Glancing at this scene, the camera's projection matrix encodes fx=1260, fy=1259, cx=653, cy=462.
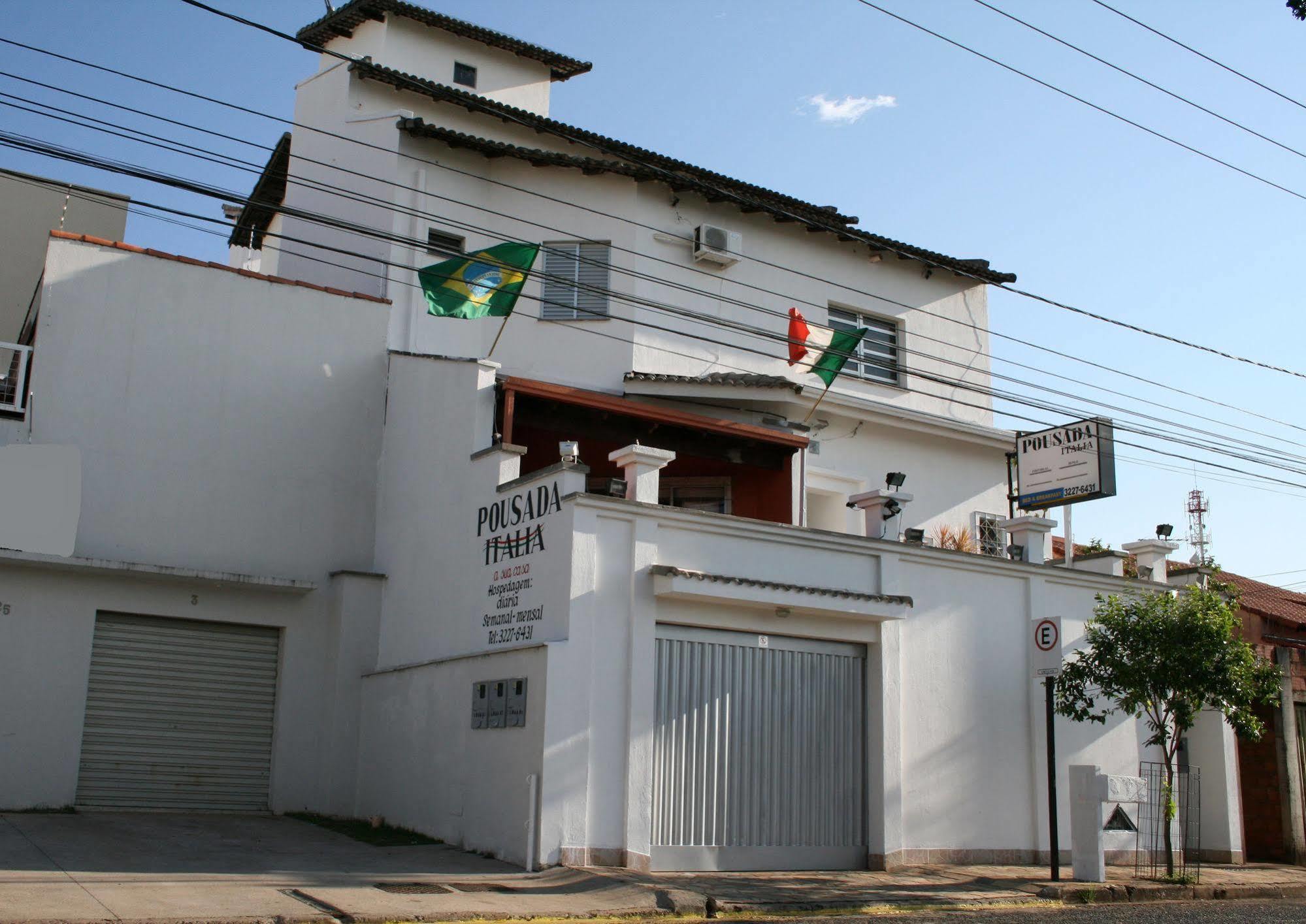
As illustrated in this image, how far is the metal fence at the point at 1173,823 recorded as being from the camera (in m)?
15.8

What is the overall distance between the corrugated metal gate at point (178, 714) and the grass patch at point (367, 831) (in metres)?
0.83

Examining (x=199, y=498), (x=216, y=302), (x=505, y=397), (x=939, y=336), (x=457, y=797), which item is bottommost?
(x=457, y=797)

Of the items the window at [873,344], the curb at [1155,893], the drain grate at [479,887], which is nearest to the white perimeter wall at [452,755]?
the drain grate at [479,887]

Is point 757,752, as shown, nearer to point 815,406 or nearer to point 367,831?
point 367,831

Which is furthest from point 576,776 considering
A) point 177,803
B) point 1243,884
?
point 1243,884

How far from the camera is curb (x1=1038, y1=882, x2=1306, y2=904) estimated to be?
13.0m

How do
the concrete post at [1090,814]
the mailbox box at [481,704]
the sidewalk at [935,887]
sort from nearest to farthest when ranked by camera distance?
the sidewalk at [935,887]
the mailbox box at [481,704]
the concrete post at [1090,814]

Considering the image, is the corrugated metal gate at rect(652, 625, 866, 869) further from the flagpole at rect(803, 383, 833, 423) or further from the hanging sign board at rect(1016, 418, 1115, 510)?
the flagpole at rect(803, 383, 833, 423)

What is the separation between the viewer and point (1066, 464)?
18.7 meters

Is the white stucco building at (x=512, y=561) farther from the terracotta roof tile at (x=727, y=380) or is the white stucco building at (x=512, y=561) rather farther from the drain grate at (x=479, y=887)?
the drain grate at (x=479, y=887)

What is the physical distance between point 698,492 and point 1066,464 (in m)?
5.67

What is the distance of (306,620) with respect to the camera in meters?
16.8

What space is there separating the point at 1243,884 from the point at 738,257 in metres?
12.0

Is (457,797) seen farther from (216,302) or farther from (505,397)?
(216,302)
